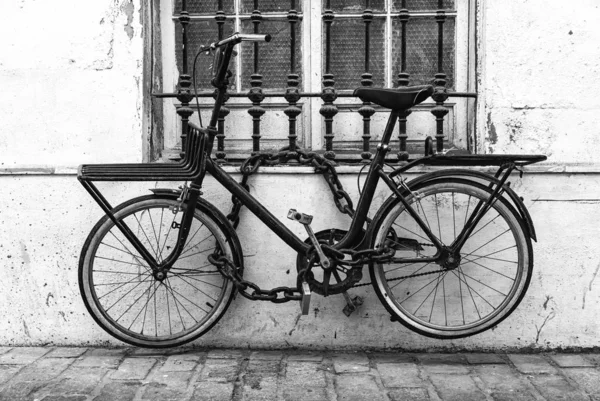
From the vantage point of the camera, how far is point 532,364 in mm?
4109

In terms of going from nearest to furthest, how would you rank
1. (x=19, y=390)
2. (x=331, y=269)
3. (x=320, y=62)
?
(x=19, y=390), (x=331, y=269), (x=320, y=62)

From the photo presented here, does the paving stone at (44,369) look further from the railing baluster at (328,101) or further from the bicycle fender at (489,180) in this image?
the bicycle fender at (489,180)

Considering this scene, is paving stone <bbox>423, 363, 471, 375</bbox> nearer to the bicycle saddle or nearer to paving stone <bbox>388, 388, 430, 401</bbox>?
→ paving stone <bbox>388, 388, 430, 401</bbox>

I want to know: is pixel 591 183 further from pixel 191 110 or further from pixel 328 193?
pixel 191 110

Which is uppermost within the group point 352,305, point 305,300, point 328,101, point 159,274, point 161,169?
point 328,101

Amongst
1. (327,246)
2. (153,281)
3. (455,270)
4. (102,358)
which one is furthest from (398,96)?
(102,358)

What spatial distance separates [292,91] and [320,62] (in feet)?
1.16

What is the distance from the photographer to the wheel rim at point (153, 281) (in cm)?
443

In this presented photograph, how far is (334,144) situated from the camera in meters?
4.64

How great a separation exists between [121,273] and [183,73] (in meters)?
1.25

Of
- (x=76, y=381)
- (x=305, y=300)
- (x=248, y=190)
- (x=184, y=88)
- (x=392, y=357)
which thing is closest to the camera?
(x=76, y=381)

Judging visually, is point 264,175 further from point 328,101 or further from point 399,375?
point 399,375

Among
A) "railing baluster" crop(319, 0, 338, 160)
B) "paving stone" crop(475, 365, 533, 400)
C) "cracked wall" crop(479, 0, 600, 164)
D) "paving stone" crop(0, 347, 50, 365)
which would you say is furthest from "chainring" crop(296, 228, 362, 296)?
"paving stone" crop(0, 347, 50, 365)

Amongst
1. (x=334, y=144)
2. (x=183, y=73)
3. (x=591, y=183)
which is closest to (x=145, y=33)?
(x=183, y=73)
